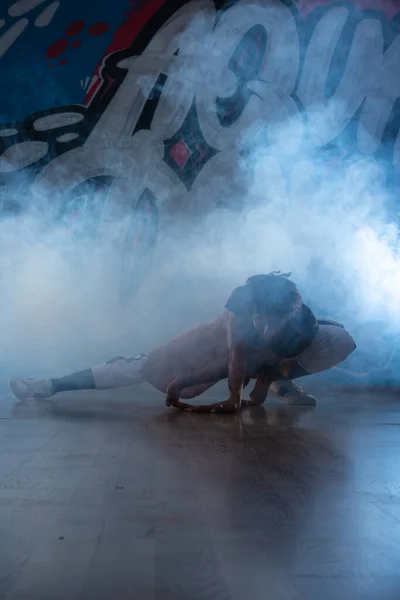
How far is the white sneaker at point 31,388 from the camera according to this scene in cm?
366

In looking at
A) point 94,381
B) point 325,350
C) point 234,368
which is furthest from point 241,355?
point 94,381

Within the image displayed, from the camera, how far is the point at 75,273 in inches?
205

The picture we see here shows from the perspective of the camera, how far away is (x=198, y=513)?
52.7 inches

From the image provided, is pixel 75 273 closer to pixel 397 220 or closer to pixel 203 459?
pixel 397 220

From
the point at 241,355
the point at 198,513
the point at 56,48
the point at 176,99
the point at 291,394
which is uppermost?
the point at 56,48

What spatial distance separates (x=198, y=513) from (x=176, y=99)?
4434mm

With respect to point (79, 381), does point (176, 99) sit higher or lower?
higher

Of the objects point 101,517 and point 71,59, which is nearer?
point 101,517

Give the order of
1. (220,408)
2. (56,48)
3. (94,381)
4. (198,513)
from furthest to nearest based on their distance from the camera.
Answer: (56,48)
(94,381)
(220,408)
(198,513)

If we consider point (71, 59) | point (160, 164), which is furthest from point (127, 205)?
point (71, 59)

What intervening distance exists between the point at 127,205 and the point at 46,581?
4.41 meters

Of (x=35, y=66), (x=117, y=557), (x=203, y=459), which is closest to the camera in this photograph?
(x=117, y=557)

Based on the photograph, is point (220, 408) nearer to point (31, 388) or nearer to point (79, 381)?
point (79, 381)

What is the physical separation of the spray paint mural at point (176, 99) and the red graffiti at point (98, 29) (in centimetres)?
2
